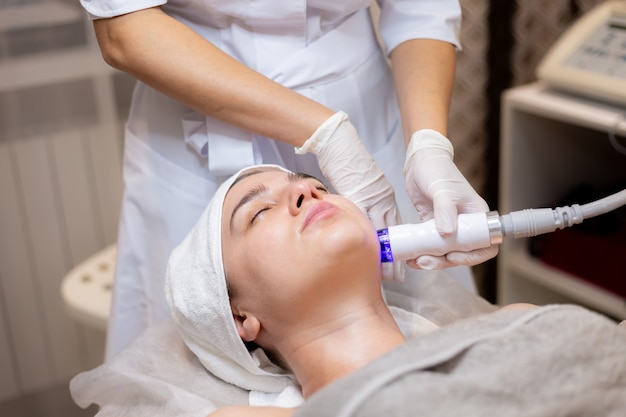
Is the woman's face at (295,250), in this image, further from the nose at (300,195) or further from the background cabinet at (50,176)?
the background cabinet at (50,176)

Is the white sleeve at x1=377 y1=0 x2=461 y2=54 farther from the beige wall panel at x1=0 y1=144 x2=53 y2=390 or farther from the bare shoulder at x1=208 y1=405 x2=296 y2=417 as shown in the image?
the beige wall panel at x1=0 y1=144 x2=53 y2=390

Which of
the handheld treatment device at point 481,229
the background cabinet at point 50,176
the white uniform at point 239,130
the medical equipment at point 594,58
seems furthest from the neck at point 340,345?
the background cabinet at point 50,176

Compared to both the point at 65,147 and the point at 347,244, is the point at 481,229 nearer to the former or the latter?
the point at 347,244

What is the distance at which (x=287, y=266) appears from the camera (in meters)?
1.21

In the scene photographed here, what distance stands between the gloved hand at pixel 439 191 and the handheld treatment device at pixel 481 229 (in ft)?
0.06

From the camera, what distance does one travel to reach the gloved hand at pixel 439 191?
121cm

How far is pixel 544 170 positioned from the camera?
2.37 meters

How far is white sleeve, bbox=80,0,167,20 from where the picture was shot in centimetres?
132

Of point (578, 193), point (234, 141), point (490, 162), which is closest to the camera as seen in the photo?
point (234, 141)

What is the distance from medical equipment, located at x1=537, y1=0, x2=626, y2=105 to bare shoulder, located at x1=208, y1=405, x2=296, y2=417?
1.28 meters

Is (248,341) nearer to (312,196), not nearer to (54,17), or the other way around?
(312,196)

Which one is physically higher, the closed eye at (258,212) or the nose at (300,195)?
the nose at (300,195)

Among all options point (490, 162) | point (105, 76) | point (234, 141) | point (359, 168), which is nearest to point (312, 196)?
point (359, 168)

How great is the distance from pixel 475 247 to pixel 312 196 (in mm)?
273
